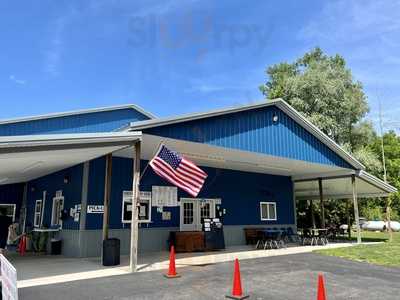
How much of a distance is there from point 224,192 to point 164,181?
11.4 ft

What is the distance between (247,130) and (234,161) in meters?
3.02

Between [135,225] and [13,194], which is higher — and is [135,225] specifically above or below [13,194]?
below

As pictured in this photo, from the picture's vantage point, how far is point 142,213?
1470cm

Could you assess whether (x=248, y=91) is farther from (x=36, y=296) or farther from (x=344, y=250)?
(x=36, y=296)

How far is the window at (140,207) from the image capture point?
14.2 meters

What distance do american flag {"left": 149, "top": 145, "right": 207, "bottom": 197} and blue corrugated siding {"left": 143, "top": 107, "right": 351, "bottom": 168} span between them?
4.21 feet

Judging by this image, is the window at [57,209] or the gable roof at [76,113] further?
the gable roof at [76,113]

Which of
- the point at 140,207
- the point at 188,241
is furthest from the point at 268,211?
the point at 140,207

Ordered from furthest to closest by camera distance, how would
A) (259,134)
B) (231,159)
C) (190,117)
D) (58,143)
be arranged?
1. (231,159)
2. (259,134)
3. (190,117)
4. (58,143)

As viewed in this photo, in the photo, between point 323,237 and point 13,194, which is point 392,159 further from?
point 13,194

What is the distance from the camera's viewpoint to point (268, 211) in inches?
764

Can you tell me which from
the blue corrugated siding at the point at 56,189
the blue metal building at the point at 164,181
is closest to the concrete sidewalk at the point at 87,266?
the blue metal building at the point at 164,181

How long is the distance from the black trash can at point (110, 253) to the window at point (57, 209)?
5073mm

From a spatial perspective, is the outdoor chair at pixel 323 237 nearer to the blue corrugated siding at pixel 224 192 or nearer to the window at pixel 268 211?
the blue corrugated siding at pixel 224 192
